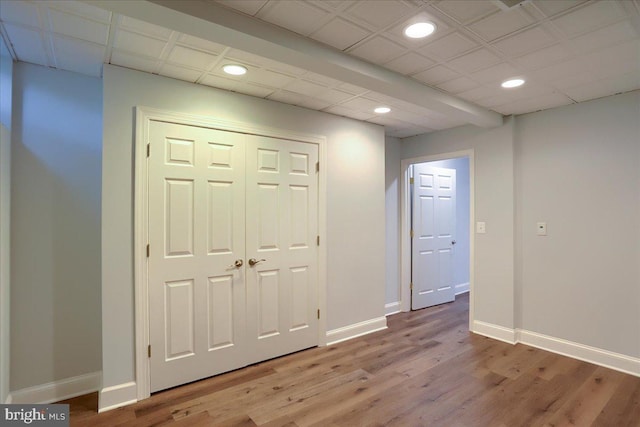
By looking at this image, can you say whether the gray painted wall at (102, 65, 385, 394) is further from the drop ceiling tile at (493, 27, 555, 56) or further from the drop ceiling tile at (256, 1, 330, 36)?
the drop ceiling tile at (493, 27, 555, 56)

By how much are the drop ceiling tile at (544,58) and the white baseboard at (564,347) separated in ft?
8.40

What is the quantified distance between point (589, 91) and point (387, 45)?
6.69 ft

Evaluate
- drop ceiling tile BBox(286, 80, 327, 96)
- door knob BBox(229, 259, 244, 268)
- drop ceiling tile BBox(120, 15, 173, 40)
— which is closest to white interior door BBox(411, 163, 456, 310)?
drop ceiling tile BBox(286, 80, 327, 96)

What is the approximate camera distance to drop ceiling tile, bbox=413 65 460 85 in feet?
7.80

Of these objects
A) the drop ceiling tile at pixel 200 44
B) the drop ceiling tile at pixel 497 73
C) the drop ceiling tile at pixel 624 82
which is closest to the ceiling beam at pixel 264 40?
the drop ceiling tile at pixel 200 44

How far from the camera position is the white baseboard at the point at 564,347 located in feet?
9.37

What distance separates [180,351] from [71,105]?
203 centimetres

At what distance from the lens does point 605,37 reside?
6.37 ft

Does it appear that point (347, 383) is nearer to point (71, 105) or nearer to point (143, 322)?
point (143, 322)

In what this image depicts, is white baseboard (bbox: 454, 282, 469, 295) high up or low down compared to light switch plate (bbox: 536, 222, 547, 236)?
down

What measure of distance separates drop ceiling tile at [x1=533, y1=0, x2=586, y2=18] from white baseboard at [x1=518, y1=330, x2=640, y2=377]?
2.91 metres

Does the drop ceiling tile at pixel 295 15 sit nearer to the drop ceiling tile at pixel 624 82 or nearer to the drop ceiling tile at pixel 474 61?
the drop ceiling tile at pixel 474 61

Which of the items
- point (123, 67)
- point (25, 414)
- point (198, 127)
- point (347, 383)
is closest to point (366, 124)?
point (198, 127)

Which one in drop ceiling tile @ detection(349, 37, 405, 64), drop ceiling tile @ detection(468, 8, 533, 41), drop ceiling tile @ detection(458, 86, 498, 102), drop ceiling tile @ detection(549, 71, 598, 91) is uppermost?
drop ceiling tile @ detection(458, 86, 498, 102)
